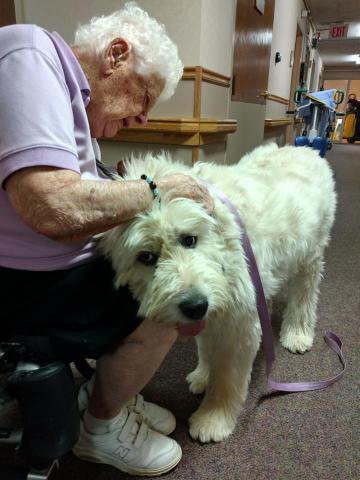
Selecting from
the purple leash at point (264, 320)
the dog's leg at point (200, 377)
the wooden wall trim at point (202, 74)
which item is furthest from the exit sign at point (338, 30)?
the dog's leg at point (200, 377)

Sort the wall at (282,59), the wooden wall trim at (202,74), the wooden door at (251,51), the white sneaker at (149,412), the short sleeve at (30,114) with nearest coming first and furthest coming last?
the short sleeve at (30,114) < the white sneaker at (149,412) < the wooden wall trim at (202,74) < the wooden door at (251,51) < the wall at (282,59)

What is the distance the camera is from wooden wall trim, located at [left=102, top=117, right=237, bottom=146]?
208 cm

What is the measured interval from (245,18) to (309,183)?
200cm

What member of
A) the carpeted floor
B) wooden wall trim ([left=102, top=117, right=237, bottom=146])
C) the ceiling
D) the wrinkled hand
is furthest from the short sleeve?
the ceiling

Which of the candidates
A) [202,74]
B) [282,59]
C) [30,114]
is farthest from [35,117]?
[282,59]

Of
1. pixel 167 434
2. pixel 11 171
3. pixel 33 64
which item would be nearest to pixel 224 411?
pixel 167 434

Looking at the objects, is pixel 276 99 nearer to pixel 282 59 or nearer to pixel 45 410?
pixel 282 59

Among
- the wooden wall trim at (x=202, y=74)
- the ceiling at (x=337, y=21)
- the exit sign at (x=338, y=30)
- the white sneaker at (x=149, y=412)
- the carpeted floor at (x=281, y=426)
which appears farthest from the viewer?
the exit sign at (x=338, y=30)

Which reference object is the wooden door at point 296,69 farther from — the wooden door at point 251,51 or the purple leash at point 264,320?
the purple leash at point 264,320

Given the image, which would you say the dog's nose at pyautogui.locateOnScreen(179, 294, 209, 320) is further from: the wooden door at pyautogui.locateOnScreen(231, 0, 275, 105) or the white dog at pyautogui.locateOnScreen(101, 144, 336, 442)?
the wooden door at pyautogui.locateOnScreen(231, 0, 275, 105)

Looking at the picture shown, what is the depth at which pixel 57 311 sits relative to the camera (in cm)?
88

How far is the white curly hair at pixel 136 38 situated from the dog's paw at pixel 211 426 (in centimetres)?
101

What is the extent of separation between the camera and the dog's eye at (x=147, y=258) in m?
0.90

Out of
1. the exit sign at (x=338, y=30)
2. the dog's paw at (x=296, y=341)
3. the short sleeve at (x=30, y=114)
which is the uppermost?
the exit sign at (x=338, y=30)
